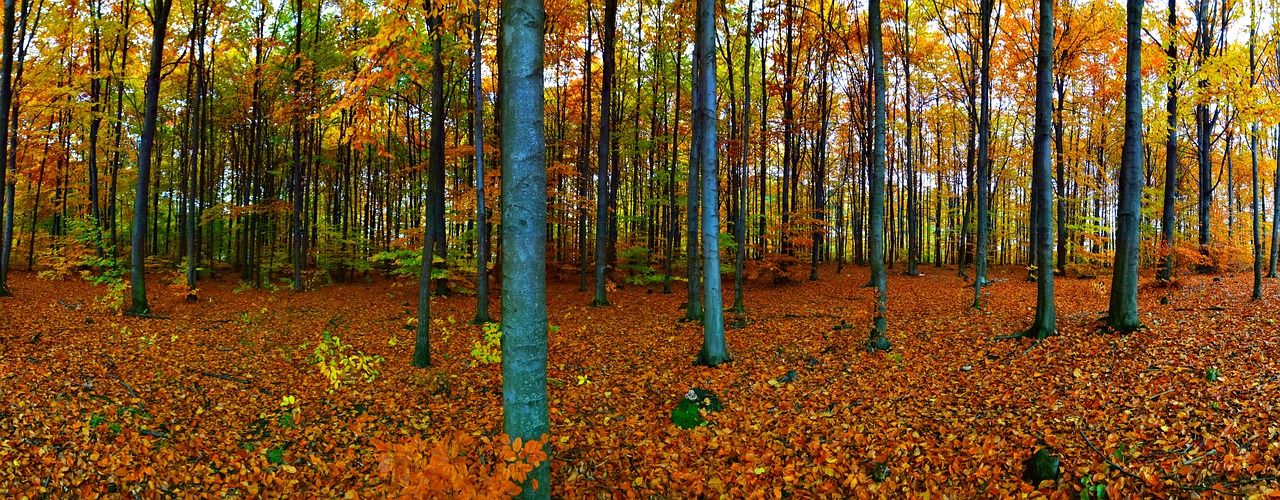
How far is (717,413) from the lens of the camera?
18.8ft

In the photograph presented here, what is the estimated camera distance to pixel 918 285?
15.7 metres

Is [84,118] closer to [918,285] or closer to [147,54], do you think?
[147,54]

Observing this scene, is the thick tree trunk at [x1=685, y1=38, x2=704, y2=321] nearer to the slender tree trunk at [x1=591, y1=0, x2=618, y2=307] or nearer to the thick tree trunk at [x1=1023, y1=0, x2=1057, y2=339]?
the slender tree trunk at [x1=591, y1=0, x2=618, y2=307]

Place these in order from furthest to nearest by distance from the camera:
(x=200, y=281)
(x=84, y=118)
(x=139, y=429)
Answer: (x=200, y=281)
(x=84, y=118)
(x=139, y=429)

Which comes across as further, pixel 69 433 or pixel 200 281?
pixel 200 281

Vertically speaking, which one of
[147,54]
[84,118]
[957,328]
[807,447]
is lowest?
[807,447]

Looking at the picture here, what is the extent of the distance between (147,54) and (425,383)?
49.2 feet

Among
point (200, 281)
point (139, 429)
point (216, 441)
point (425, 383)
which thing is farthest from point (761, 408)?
point (200, 281)

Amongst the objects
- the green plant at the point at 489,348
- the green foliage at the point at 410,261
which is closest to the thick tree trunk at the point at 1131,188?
the green plant at the point at 489,348

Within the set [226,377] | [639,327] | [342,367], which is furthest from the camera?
[639,327]

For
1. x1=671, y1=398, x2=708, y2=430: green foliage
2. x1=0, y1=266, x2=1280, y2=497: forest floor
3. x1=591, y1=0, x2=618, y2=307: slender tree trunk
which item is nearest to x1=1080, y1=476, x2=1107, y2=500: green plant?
x1=0, y1=266, x2=1280, y2=497: forest floor

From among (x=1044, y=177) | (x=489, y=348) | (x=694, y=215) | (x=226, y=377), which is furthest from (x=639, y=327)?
(x=1044, y=177)

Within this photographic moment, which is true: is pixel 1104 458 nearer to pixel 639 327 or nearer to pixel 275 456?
pixel 275 456

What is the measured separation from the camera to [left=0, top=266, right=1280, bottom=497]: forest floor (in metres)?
3.89
